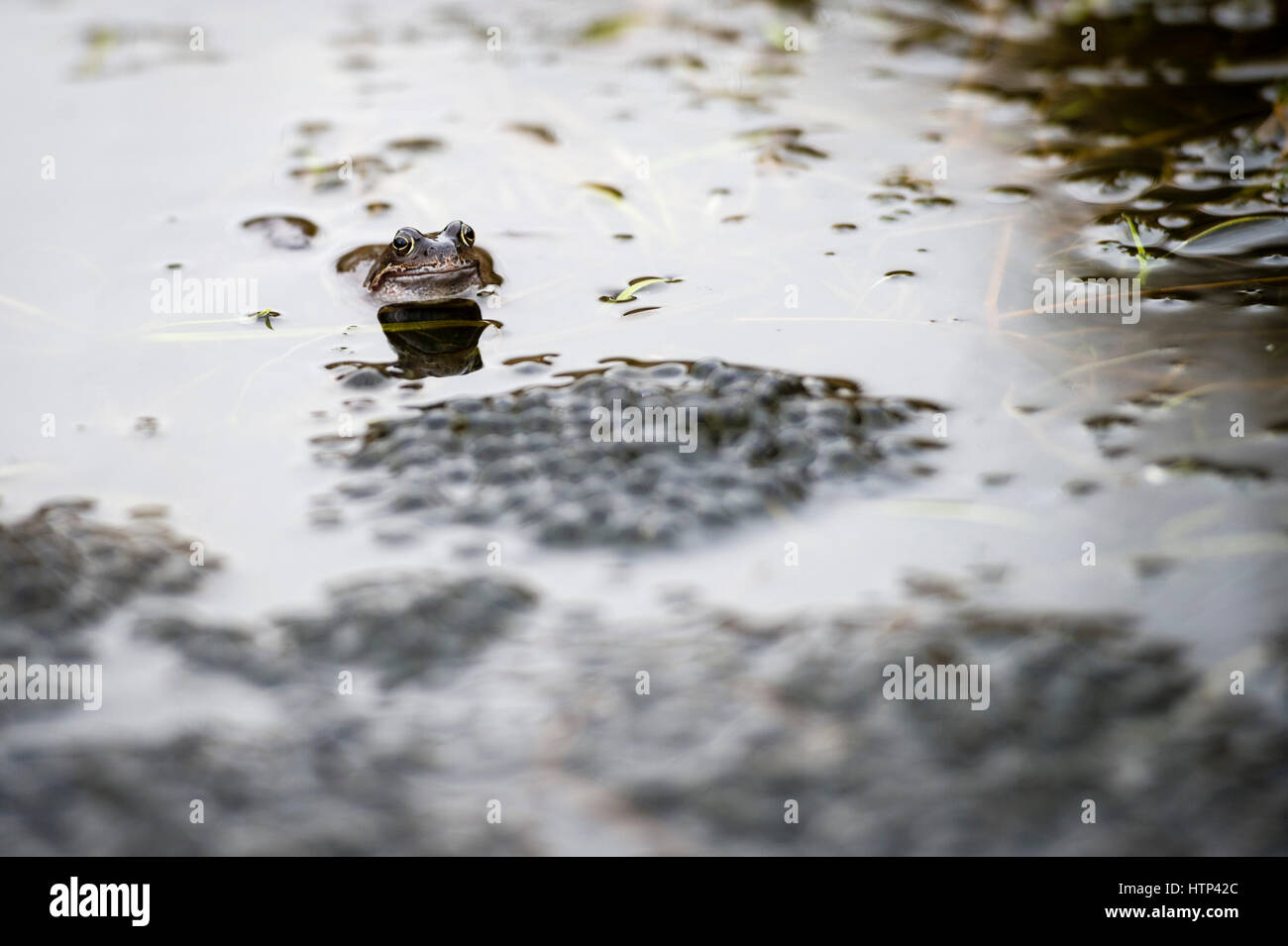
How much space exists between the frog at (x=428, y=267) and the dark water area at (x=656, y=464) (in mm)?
54

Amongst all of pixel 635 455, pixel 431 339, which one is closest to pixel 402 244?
pixel 431 339

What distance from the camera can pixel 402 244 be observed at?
A: 4164 millimetres

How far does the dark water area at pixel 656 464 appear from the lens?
2.43 meters

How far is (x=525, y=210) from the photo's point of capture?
484 centimetres

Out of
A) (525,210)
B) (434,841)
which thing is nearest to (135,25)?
(525,210)

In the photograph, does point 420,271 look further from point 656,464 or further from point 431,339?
point 656,464

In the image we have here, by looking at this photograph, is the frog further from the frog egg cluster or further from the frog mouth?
the frog egg cluster

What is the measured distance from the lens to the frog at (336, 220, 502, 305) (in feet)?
13.7

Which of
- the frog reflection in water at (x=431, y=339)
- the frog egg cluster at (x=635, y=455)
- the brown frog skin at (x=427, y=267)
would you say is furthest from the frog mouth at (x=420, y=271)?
the frog egg cluster at (x=635, y=455)

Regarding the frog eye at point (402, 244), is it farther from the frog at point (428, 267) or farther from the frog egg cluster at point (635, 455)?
the frog egg cluster at point (635, 455)

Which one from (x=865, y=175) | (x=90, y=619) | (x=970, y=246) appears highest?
(x=865, y=175)

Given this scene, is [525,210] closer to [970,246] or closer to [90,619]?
[970,246]

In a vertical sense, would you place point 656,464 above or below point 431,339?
below
